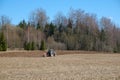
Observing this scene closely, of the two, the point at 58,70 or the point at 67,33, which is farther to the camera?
the point at 67,33

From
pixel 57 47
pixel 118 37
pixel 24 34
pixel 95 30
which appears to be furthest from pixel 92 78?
pixel 118 37

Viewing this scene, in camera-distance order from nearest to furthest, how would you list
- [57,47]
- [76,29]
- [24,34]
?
[57,47] < [24,34] < [76,29]

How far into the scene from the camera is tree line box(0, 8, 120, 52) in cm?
8225

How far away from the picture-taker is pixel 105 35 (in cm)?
9112

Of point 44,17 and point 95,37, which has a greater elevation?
point 44,17

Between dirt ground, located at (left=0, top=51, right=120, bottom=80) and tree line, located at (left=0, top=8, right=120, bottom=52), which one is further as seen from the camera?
tree line, located at (left=0, top=8, right=120, bottom=52)

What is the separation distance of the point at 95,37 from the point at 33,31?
67.5 feet

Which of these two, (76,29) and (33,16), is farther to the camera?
(33,16)

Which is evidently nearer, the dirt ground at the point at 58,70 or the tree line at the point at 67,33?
the dirt ground at the point at 58,70

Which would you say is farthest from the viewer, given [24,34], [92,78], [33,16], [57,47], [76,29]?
[33,16]

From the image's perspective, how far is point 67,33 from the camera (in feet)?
298

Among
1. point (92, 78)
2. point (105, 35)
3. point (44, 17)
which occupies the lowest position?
point (92, 78)

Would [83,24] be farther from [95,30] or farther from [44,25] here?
[44,25]

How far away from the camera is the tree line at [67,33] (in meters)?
82.2
